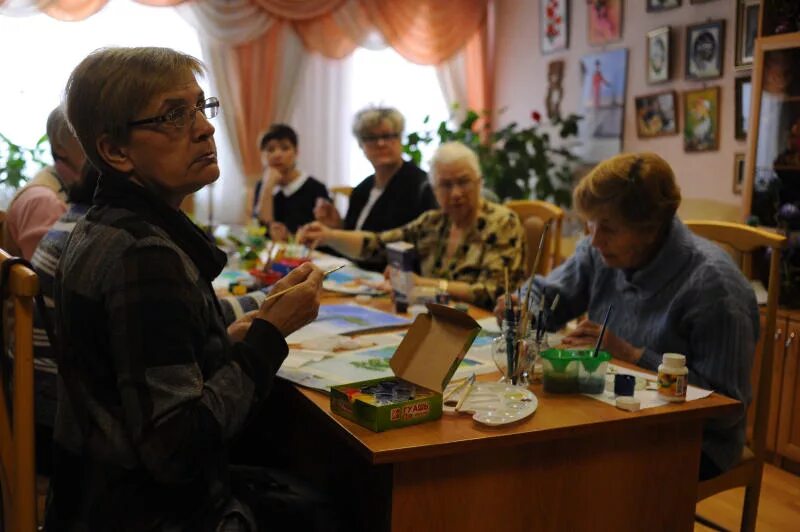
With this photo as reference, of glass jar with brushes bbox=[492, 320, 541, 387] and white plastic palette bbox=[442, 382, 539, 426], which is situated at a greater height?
glass jar with brushes bbox=[492, 320, 541, 387]

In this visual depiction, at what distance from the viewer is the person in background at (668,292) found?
1.65m

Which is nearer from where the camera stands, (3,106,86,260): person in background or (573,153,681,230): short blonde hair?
(573,153,681,230): short blonde hair

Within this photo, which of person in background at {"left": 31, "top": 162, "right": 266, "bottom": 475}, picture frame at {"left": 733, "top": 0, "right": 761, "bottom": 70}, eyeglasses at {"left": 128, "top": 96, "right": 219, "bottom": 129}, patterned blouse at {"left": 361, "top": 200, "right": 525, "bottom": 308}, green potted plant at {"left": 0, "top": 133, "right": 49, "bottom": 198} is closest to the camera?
eyeglasses at {"left": 128, "top": 96, "right": 219, "bottom": 129}

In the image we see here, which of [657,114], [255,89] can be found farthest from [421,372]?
[255,89]

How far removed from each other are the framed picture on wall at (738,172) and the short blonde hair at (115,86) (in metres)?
3.10

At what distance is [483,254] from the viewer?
8.53ft

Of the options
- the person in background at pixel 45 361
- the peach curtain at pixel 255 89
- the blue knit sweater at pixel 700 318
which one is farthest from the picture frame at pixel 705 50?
the person in background at pixel 45 361

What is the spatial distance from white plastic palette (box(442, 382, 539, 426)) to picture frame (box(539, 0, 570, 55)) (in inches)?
149

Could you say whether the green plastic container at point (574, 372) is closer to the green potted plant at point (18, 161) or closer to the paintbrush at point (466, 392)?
the paintbrush at point (466, 392)

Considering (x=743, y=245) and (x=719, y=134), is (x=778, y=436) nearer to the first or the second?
(x=743, y=245)

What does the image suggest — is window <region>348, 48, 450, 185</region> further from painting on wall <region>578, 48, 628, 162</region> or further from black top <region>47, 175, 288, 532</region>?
black top <region>47, 175, 288, 532</region>

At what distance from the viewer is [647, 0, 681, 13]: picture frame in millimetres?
3919

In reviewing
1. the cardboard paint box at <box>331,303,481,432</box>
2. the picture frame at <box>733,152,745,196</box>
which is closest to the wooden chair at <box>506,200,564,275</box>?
the picture frame at <box>733,152,745,196</box>

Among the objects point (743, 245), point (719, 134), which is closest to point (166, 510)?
point (743, 245)
